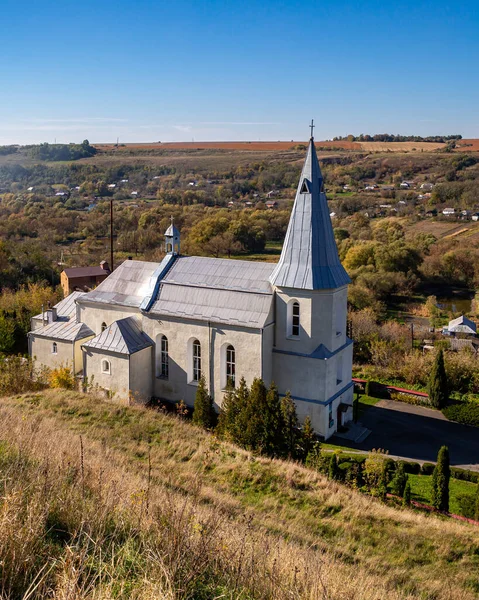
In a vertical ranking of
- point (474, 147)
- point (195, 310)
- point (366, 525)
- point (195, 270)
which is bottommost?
point (366, 525)

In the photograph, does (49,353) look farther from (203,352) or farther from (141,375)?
(203,352)

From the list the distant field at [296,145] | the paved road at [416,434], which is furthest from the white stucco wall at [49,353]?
the distant field at [296,145]

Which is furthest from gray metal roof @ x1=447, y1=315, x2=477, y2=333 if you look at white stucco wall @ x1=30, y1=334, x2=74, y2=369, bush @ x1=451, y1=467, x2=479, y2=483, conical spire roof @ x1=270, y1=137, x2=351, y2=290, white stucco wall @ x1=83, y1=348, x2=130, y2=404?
white stucco wall @ x1=30, y1=334, x2=74, y2=369

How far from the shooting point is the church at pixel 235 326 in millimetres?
→ 23969

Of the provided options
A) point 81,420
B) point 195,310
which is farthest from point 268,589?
point 195,310

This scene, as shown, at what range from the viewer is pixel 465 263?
196 feet

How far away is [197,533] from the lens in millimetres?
6781

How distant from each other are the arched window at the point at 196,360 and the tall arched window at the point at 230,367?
1.55 metres

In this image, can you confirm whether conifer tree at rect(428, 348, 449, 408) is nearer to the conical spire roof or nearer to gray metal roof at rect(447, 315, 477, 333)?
the conical spire roof

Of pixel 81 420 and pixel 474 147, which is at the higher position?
pixel 474 147

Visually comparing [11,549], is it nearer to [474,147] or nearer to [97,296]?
[97,296]

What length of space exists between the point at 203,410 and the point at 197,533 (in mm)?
17484

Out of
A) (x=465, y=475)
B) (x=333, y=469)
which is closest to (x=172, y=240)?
(x=333, y=469)

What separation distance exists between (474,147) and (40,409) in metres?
144
